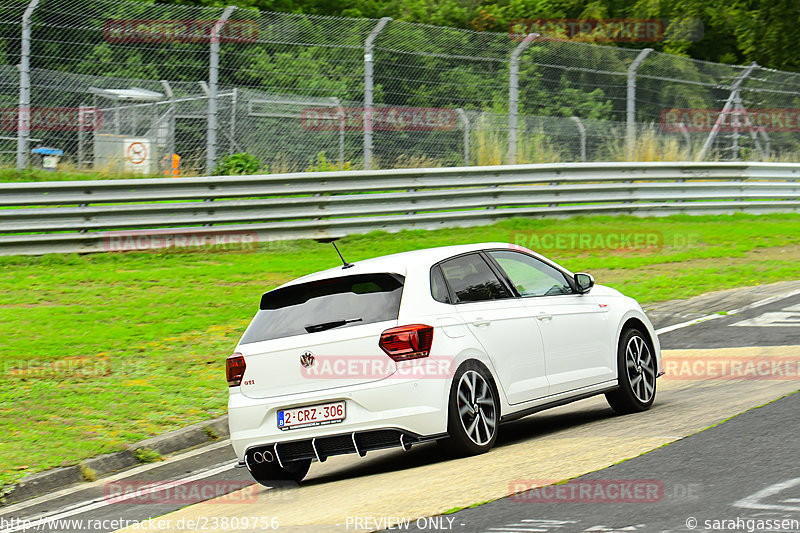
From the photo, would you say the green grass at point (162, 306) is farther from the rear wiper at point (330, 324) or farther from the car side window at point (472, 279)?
the car side window at point (472, 279)

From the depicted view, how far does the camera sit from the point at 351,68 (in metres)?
18.6

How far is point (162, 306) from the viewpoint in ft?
44.6

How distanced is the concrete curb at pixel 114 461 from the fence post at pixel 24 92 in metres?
8.05

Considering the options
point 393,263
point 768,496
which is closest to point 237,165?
point 393,263

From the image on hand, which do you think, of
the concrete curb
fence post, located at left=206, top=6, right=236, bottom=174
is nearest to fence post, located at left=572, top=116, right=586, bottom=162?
fence post, located at left=206, top=6, right=236, bottom=174

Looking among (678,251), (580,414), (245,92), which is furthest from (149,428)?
(678,251)

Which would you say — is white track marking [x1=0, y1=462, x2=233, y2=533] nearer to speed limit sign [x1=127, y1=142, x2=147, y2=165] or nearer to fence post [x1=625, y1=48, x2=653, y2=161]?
speed limit sign [x1=127, y1=142, x2=147, y2=165]

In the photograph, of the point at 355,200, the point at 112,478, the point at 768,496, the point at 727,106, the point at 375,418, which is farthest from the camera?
the point at 727,106

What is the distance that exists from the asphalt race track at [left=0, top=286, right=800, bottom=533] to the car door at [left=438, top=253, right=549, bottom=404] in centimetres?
46

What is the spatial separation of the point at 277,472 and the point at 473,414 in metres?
1.52

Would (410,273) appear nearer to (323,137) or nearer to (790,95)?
(323,137)

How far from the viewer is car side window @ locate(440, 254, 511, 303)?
310 inches

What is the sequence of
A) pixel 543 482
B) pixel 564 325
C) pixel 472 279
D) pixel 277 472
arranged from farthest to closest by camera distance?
1. pixel 564 325
2. pixel 472 279
3. pixel 277 472
4. pixel 543 482

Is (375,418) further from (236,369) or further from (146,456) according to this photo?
(146,456)
